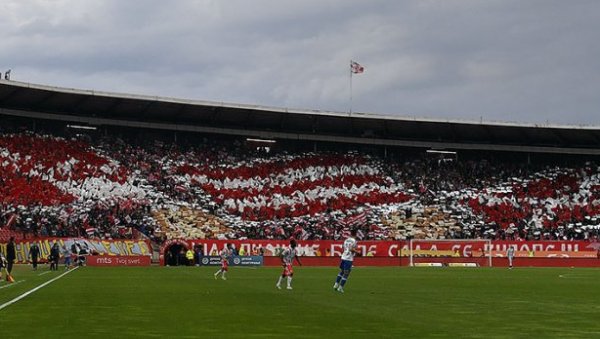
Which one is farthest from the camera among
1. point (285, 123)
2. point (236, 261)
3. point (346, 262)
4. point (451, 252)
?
point (285, 123)

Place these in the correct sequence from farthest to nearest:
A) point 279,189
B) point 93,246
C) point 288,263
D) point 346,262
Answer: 1. point 279,189
2. point 93,246
3. point 288,263
4. point 346,262

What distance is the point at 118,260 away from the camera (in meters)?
72.1

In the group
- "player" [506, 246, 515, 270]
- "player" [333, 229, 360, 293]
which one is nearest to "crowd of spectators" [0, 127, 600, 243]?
"player" [506, 246, 515, 270]

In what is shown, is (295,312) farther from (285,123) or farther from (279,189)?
(285,123)

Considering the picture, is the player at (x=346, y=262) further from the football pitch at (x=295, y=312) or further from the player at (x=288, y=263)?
the player at (x=288, y=263)

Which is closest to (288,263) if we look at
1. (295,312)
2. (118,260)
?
(295,312)

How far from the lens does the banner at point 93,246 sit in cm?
7019

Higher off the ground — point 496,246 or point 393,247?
point 496,246

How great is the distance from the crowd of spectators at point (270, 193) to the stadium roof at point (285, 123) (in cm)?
209

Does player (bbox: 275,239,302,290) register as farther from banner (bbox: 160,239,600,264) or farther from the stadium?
banner (bbox: 160,239,600,264)

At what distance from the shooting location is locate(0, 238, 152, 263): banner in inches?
2763

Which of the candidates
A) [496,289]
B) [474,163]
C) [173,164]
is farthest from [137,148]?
[496,289]

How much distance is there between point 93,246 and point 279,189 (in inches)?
897

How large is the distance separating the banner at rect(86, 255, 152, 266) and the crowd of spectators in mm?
2749
